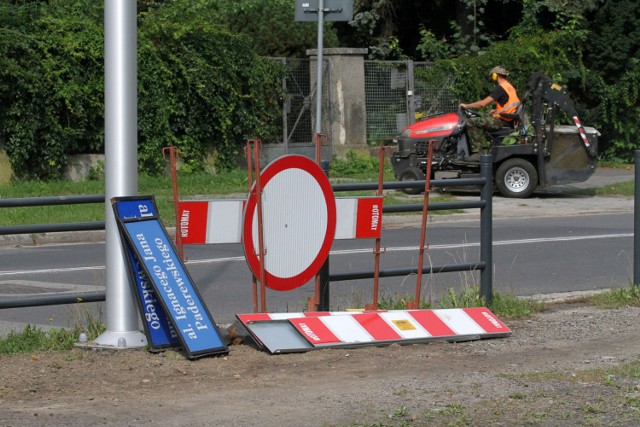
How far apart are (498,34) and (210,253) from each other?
1907 centimetres

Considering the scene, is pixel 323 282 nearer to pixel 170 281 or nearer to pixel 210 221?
pixel 210 221

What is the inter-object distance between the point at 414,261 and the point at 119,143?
19.0ft

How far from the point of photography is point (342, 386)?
6.25m

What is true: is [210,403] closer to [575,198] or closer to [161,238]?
[161,238]

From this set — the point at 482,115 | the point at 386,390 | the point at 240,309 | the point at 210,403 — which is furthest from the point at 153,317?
the point at 482,115

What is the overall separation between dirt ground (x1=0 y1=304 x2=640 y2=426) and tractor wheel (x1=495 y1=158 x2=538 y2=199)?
1077cm

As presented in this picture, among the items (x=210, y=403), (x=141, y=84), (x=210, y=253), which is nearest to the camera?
(x=210, y=403)

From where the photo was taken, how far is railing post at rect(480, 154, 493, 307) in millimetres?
8352

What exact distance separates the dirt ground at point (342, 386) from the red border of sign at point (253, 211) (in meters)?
0.54

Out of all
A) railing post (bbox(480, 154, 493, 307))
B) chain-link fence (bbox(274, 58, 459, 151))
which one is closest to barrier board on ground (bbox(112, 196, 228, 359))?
railing post (bbox(480, 154, 493, 307))

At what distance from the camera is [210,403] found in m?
5.86

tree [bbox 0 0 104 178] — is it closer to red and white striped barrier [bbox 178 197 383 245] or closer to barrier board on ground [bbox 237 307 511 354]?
red and white striped barrier [bbox 178 197 383 245]

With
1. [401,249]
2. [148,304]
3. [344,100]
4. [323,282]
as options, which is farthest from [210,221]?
[344,100]

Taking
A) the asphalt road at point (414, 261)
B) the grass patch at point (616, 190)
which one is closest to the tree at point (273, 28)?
the grass patch at point (616, 190)
